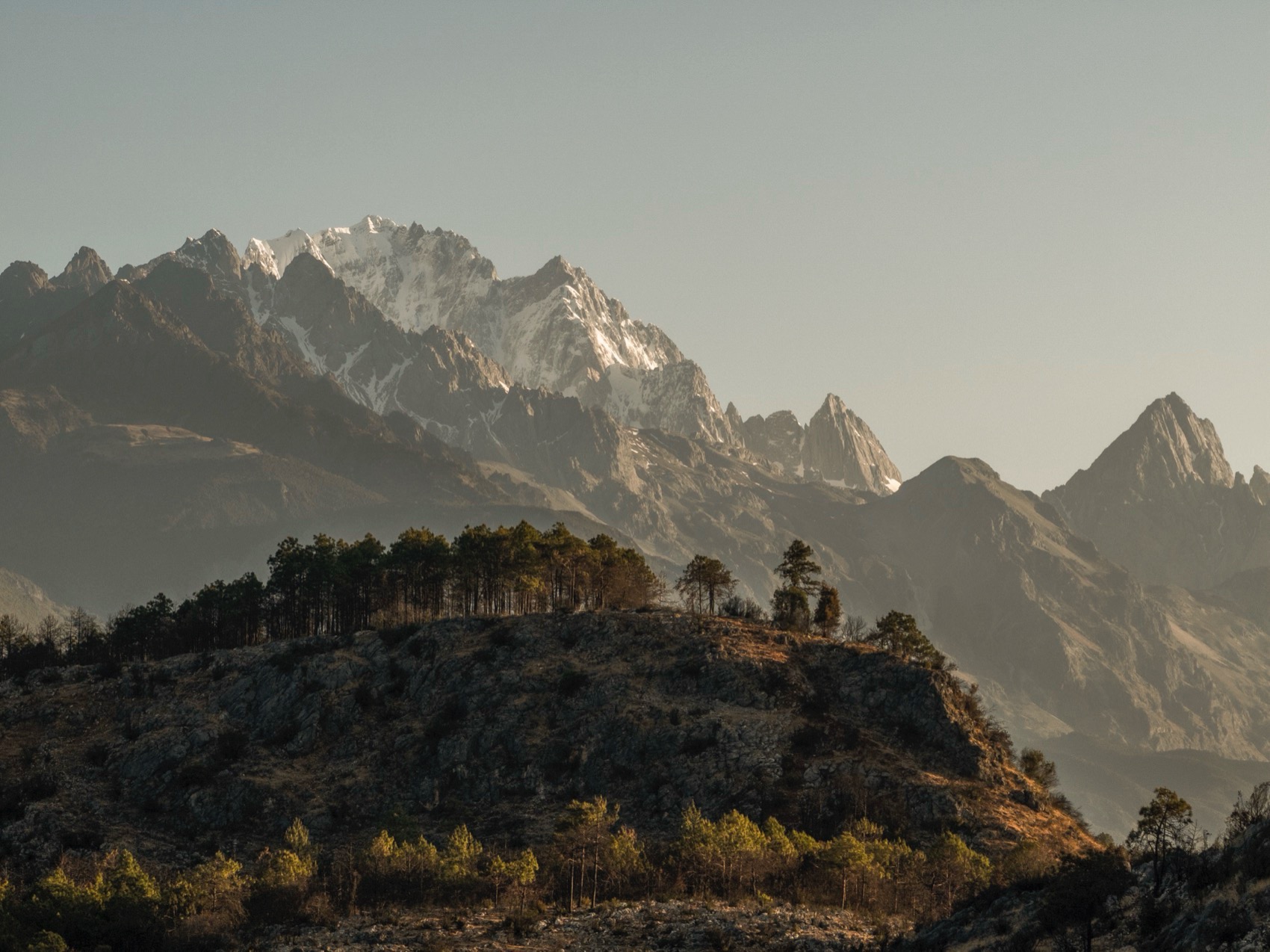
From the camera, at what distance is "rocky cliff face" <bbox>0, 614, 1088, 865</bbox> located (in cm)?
16512

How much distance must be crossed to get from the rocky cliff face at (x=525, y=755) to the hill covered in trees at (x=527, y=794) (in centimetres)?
38

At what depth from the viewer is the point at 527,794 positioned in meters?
176

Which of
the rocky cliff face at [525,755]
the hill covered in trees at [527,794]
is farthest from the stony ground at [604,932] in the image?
the rocky cliff face at [525,755]

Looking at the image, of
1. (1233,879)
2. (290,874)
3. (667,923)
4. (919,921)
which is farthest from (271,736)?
(1233,879)

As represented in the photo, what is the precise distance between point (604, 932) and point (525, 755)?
64.3 meters

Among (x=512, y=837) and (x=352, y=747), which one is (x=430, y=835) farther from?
(x=352, y=747)

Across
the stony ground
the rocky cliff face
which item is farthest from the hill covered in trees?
the stony ground

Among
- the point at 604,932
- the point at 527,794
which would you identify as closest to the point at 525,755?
the point at 527,794

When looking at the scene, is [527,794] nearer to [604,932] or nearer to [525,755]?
[525,755]

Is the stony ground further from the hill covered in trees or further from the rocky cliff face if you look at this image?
the rocky cliff face

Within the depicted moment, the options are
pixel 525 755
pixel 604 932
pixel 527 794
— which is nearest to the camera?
pixel 604 932

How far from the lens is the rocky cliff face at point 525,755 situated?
16512 cm

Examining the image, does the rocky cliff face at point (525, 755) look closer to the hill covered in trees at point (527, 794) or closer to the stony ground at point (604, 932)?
the hill covered in trees at point (527, 794)

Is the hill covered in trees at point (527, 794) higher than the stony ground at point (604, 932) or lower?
higher
